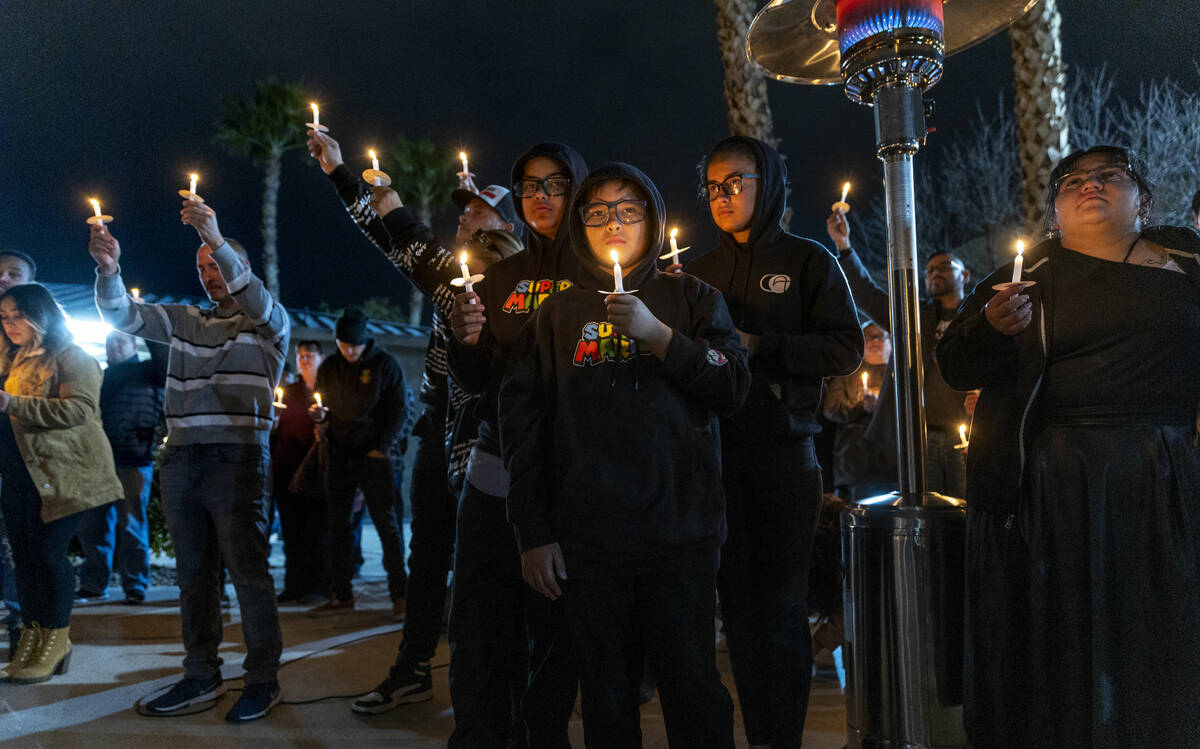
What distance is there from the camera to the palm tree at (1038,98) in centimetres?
916

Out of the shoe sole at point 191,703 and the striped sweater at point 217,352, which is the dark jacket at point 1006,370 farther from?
the shoe sole at point 191,703

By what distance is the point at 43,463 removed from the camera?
182 inches

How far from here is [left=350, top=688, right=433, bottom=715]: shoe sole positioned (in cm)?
380

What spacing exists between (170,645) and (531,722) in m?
3.78

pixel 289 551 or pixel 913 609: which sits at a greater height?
pixel 913 609

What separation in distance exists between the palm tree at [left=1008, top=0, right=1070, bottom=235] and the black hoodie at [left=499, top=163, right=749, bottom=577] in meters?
8.15

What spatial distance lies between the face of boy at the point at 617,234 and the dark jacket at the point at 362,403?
4564 millimetres

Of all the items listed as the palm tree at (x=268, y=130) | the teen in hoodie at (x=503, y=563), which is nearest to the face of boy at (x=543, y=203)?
the teen in hoodie at (x=503, y=563)

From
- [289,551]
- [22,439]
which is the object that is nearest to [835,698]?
[22,439]

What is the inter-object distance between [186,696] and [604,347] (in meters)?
2.93

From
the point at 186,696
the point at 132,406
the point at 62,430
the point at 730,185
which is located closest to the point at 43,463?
the point at 62,430

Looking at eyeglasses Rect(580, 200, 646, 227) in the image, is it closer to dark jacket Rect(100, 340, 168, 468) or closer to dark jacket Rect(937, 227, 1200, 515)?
dark jacket Rect(937, 227, 1200, 515)

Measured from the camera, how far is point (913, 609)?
269cm

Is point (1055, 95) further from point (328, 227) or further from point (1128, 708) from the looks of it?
point (328, 227)
